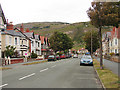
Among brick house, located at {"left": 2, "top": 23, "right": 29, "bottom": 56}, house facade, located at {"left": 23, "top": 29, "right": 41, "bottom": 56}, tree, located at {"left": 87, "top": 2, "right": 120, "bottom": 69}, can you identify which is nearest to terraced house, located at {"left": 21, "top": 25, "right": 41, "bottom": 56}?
house facade, located at {"left": 23, "top": 29, "right": 41, "bottom": 56}

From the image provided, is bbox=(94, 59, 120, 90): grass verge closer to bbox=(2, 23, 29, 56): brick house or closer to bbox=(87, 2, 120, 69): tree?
bbox=(87, 2, 120, 69): tree

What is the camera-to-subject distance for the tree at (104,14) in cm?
1458

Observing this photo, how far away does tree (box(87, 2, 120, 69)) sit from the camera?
574 inches

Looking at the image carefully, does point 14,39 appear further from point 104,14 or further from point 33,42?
point 104,14

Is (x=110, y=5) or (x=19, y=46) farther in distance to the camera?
(x=19, y=46)

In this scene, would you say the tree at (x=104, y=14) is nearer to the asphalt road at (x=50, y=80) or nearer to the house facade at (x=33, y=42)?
the asphalt road at (x=50, y=80)

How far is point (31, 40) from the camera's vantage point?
52375mm

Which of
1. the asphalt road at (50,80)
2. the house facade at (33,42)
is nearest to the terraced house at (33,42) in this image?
the house facade at (33,42)

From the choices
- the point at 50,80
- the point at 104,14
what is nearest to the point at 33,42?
the point at 104,14

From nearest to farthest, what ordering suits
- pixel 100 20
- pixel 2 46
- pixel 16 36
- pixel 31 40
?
pixel 100 20 → pixel 2 46 → pixel 16 36 → pixel 31 40

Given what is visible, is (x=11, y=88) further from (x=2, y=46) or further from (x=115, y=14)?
(x=2, y=46)

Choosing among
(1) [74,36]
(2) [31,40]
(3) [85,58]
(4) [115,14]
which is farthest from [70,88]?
(1) [74,36]

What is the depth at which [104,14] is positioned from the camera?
1577cm

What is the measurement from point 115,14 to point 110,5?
119 centimetres
